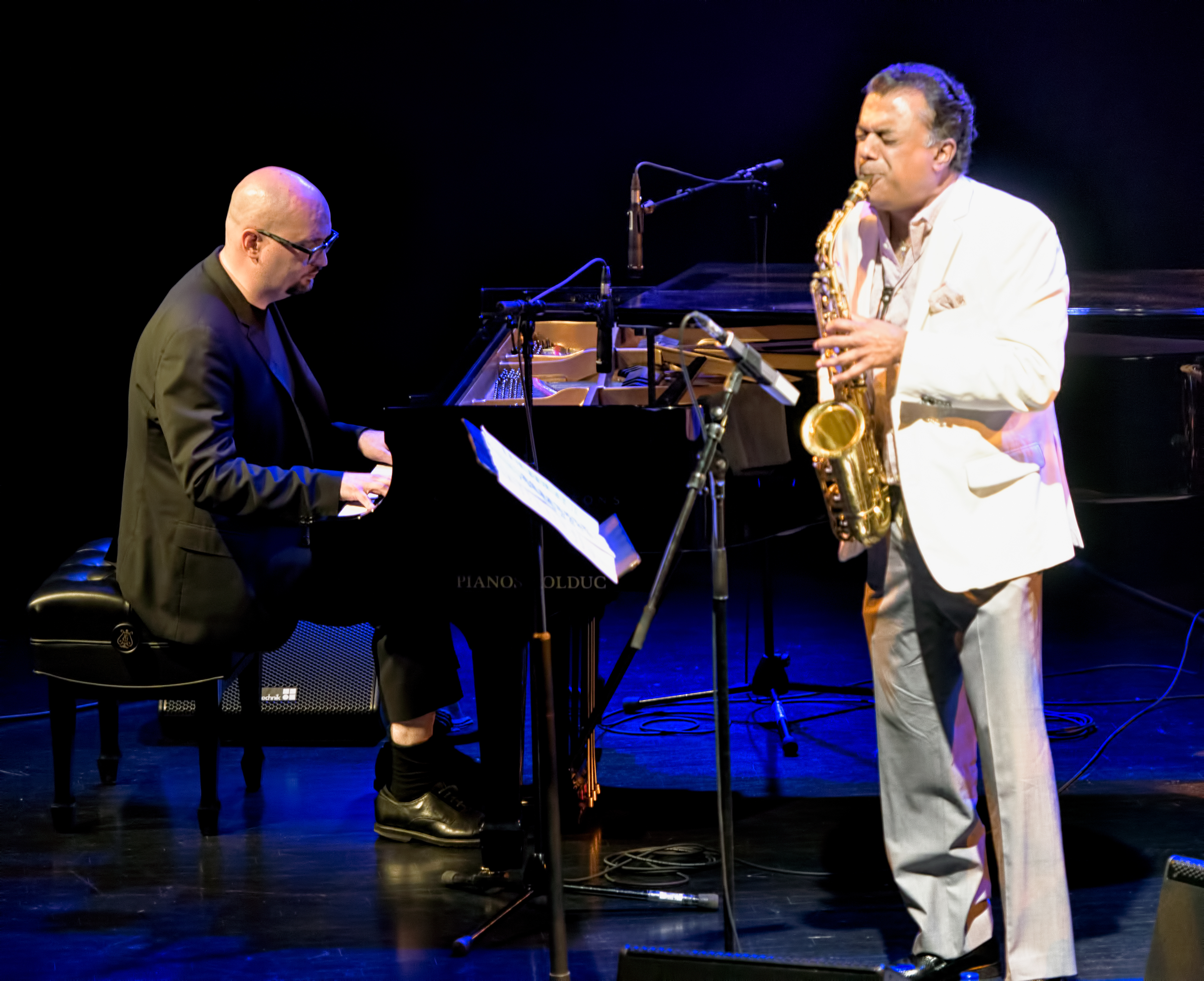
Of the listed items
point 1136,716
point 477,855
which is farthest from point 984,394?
point 1136,716

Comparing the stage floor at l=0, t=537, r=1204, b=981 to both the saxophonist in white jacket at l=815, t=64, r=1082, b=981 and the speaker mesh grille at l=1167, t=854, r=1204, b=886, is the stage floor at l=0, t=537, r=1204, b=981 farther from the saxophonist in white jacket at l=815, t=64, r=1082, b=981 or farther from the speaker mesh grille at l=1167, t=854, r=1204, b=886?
the speaker mesh grille at l=1167, t=854, r=1204, b=886

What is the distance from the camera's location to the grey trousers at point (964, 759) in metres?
2.70

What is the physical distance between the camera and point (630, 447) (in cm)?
341

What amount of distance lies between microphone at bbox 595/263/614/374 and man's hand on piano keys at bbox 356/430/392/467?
73cm

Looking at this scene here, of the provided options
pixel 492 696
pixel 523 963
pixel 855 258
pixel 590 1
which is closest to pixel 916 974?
pixel 523 963

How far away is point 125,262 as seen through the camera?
6.67m

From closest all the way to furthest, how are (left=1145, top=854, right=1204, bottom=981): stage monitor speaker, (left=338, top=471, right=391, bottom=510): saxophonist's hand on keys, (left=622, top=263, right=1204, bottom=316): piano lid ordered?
(left=1145, top=854, right=1204, bottom=981): stage monitor speaker
(left=338, top=471, right=391, bottom=510): saxophonist's hand on keys
(left=622, top=263, right=1204, bottom=316): piano lid

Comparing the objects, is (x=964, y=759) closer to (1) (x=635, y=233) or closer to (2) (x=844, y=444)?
(2) (x=844, y=444)

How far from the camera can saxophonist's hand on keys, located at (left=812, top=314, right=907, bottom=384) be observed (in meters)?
2.63

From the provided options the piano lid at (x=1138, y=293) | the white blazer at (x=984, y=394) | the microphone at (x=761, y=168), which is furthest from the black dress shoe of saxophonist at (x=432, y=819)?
the microphone at (x=761, y=168)

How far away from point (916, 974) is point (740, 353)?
1.41 m

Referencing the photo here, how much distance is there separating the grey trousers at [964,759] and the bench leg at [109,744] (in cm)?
260

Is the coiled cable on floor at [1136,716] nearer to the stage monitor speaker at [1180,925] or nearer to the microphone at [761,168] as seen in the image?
the stage monitor speaker at [1180,925]

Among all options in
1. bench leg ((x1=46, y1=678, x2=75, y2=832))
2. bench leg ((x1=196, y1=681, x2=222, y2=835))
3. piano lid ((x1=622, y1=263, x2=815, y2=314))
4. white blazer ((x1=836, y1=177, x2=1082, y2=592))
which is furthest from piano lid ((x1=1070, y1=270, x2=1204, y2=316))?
bench leg ((x1=46, y1=678, x2=75, y2=832))
